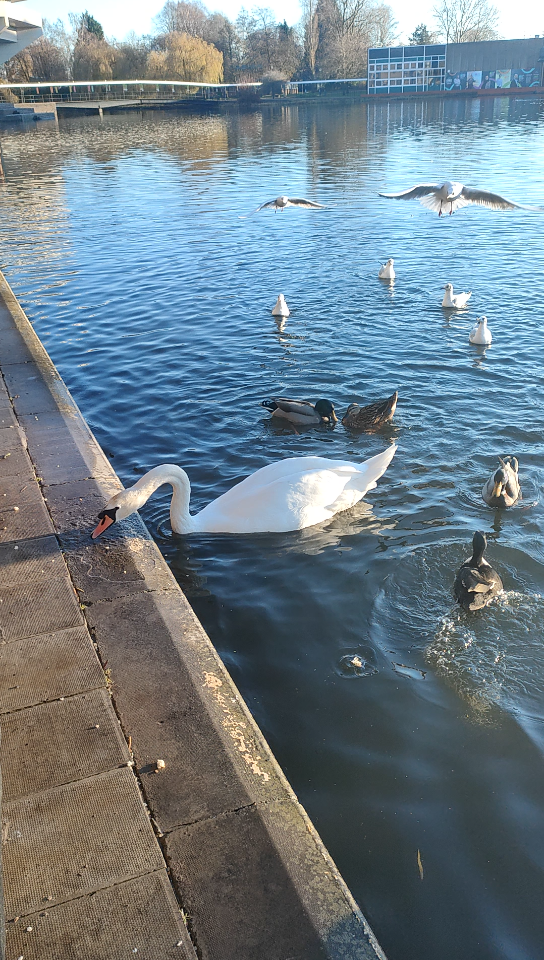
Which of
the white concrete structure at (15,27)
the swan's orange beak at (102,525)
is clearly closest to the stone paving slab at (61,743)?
the swan's orange beak at (102,525)

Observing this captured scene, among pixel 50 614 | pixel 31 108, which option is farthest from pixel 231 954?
pixel 31 108

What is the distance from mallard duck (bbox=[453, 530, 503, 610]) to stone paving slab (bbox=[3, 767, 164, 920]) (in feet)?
9.72

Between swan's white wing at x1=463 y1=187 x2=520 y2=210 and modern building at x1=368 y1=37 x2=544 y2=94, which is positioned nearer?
swan's white wing at x1=463 y1=187 x2=520 y2=210

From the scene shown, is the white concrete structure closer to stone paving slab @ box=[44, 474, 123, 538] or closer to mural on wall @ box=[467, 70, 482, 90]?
stone paving slab @ box=[44, 474, 123, 538]

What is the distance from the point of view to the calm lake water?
3.95 m

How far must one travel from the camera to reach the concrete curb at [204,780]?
9.70 feet

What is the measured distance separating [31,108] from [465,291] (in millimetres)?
80660

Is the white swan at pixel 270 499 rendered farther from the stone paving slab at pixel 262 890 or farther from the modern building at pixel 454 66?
the modern building at pixel 454 66

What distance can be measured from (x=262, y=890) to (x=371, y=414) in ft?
20.6

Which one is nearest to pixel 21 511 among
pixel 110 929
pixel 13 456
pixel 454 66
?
pixel 13 456

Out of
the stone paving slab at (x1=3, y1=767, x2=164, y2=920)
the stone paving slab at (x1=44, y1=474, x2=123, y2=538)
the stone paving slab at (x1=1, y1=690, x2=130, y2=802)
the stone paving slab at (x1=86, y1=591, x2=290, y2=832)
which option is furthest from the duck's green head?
the stone paving slab at (x1=3, y1=767, x2=164, y2=920)

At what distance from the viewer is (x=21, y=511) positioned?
6.10m

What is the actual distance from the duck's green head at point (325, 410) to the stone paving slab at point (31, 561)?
4.05m

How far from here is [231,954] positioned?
285 cm
